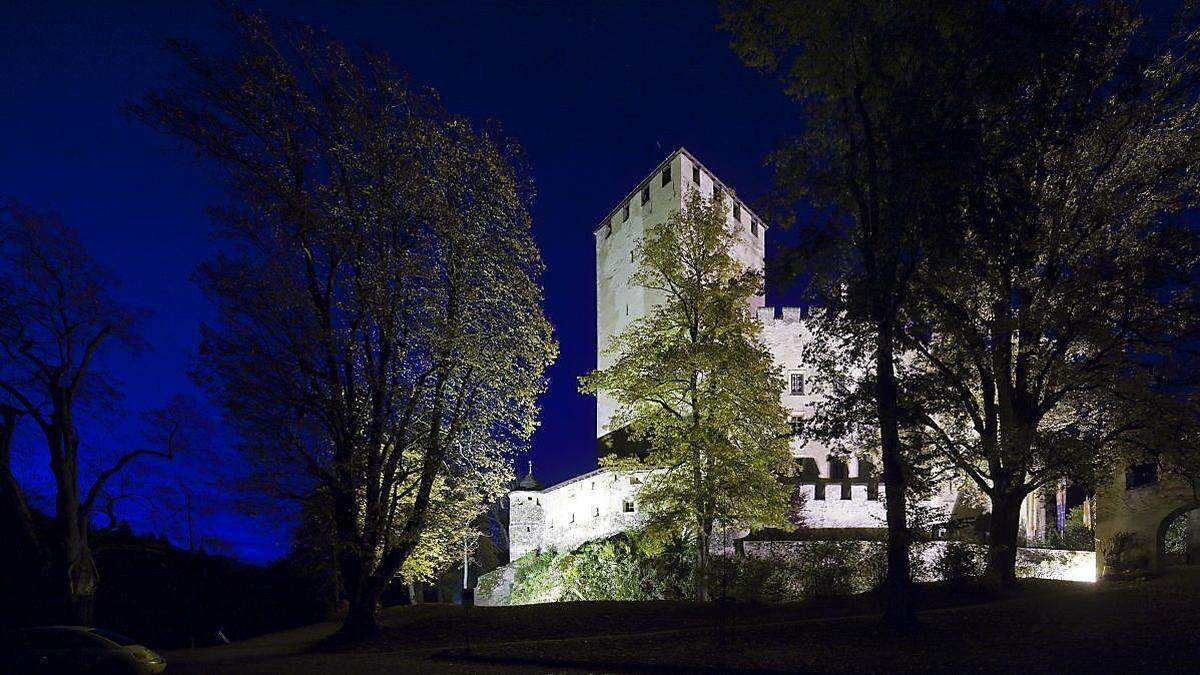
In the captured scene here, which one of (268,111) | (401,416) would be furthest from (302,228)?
(401,416)

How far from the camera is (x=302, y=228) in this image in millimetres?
17547

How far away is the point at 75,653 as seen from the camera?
14312 mm

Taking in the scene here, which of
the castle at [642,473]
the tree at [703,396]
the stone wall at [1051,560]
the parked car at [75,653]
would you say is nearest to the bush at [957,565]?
the tree at [703,396]

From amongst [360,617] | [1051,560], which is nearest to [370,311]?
[360,617]

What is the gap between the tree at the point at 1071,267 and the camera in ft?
51.7

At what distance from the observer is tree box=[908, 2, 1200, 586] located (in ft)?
51.7

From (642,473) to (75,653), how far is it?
2654cm

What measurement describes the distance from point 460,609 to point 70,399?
11.8 meters

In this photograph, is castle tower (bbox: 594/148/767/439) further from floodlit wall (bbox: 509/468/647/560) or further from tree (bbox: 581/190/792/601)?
tree (bbox: 581/190/792/601)

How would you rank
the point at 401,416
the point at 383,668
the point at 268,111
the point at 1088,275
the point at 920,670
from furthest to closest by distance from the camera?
the point at 401,416 < the point at 268,111 < the point at 1088,275 < the point at 383,668 < the point at 920,670

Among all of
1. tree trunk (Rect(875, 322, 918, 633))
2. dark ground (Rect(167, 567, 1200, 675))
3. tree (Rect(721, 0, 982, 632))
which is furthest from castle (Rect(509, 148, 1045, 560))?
tree trunk (Rect(875, 322, 918, 633))

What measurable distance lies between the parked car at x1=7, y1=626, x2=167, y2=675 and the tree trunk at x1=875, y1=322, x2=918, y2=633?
1329cm

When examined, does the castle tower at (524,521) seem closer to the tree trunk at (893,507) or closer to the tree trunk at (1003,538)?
the tree trunk at (1003,538)

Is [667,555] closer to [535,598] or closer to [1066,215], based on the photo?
[535,598]
